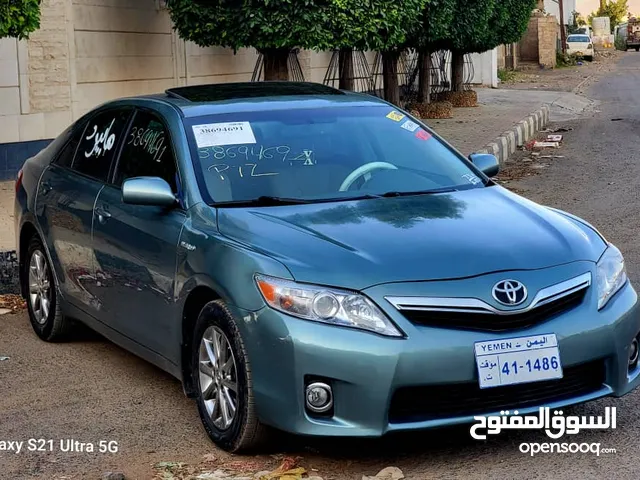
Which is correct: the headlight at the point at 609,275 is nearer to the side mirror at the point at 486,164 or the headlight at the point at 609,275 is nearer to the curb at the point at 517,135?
the side mirror at the point at 486,164

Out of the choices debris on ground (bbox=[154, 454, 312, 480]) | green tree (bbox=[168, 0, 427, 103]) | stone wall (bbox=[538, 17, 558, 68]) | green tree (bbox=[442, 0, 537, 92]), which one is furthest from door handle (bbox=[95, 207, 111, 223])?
stone wall (bbox=[538, 17, 558, 68])

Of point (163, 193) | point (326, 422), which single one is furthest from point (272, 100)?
point (326, 422)

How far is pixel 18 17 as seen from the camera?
1000cm

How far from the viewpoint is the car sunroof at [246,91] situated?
6.12m

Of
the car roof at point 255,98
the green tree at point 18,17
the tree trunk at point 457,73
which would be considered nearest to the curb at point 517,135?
the tree trunk at point 457,73

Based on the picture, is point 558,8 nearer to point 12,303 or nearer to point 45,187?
point 12,303

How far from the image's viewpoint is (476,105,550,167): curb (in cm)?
1625

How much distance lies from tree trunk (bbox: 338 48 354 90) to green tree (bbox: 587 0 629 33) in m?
102

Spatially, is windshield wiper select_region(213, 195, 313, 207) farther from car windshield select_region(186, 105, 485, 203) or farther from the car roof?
the car roof

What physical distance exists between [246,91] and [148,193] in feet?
3.81

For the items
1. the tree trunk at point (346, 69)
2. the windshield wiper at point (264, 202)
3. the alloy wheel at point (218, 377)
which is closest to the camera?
the alloy wheel at point (218, 377)

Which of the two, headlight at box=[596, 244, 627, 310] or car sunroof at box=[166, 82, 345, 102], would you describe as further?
car sunroof at box=[166, 82, 345, 102]

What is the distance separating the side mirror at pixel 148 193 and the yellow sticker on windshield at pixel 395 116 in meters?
1.38

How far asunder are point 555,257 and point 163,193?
70.7 inches
